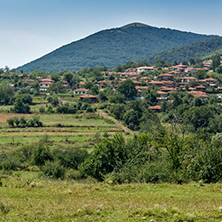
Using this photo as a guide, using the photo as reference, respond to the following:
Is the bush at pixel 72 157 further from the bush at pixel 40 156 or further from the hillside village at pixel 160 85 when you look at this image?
the hillside village at pixel 160 85

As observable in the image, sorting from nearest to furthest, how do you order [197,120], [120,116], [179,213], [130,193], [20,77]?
1. [179,213]
2. [130,193]
3. [197,120]
4. [120,116]
5. [20,77]

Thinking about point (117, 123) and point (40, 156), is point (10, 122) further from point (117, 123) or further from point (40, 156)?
point (40, 156)

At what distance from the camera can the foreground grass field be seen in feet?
33.3

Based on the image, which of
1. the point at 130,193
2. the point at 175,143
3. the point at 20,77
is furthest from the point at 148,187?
the point at 20,77

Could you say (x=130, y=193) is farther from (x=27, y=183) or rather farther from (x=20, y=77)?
(x=20, y=77)

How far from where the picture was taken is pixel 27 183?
16.6 metres

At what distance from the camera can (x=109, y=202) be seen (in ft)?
40.7

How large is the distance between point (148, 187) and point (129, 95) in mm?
72928

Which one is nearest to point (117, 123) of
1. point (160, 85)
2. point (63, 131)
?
point (63, 131)

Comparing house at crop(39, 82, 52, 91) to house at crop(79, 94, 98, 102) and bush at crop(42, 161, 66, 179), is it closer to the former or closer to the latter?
house at crop(79, 94, 98, 102)

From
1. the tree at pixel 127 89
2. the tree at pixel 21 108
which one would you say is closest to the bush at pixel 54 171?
the tree at pixel 21 108

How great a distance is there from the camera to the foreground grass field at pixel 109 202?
10.1m

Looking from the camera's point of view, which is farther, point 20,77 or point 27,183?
point 20,77

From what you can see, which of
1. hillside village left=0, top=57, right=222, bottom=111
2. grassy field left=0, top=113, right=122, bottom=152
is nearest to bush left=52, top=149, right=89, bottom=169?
grassy field left=0, top=113, right=122, bottom=152
